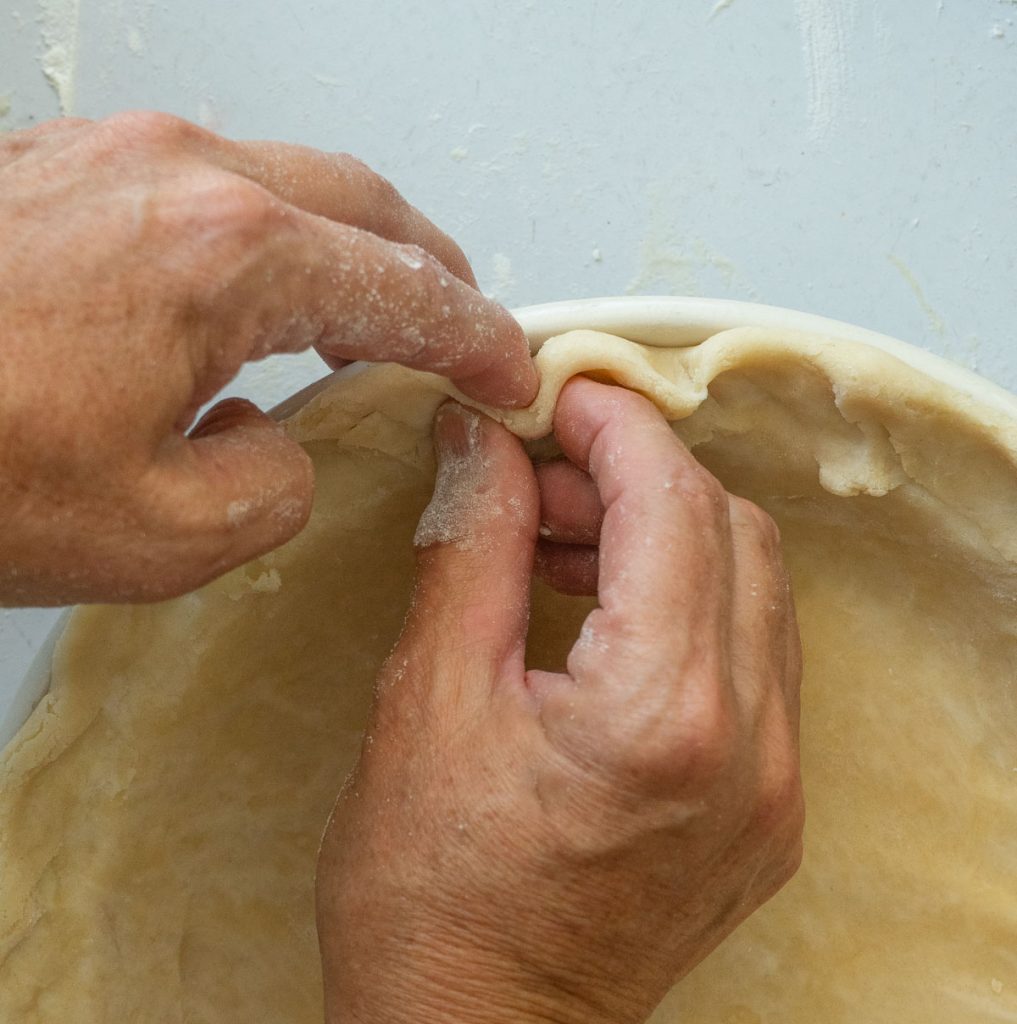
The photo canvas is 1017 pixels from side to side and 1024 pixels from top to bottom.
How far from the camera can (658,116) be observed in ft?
3.60

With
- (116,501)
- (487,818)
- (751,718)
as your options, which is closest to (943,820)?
(751,718)

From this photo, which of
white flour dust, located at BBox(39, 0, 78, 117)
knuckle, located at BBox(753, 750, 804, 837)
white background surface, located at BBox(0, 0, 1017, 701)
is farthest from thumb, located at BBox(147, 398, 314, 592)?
white flour dust, located at BBox(39, 0, 78, 117)

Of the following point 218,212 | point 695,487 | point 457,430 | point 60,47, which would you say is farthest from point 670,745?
point 60,47

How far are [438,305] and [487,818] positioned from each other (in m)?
0.31

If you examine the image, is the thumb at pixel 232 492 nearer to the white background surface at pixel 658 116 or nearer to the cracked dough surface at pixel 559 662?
the cracked dough surface at pixel 559 662

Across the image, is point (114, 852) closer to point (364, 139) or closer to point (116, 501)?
point (116, 501)

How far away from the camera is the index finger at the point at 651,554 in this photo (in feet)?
2.01

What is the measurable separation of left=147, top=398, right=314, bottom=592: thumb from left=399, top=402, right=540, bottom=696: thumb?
13cm

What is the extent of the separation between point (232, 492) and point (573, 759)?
Result: 0.25m

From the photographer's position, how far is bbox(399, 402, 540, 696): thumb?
0.68 meters

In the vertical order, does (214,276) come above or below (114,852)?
above

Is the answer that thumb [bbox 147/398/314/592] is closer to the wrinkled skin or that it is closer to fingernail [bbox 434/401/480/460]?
the wrinkled skin

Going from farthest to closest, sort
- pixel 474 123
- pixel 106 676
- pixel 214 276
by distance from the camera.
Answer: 1. pixel 474 123
2. pixel 106 676
3. pixel 214 276

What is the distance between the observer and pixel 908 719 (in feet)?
2.96
